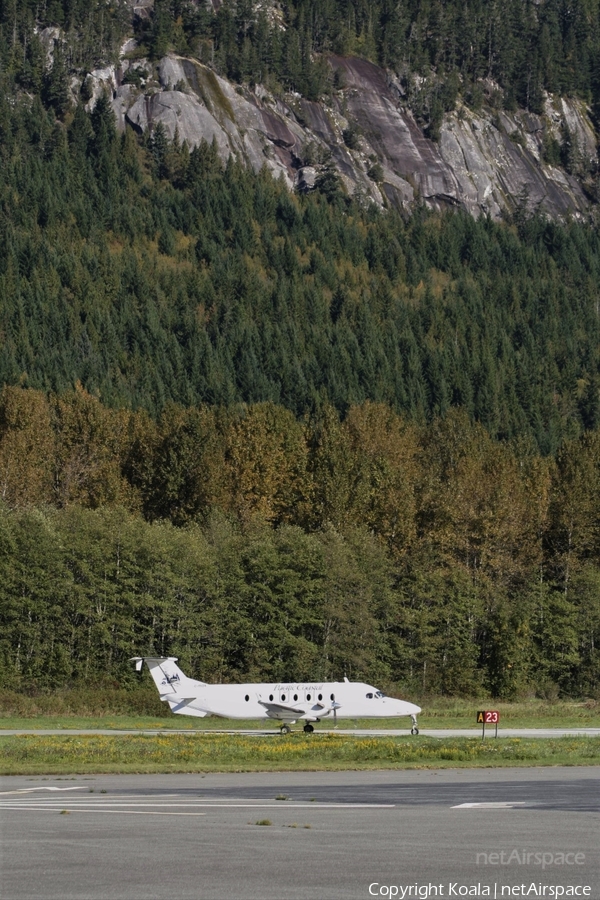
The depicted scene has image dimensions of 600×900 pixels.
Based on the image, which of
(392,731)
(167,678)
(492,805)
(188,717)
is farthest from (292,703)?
(492,805)

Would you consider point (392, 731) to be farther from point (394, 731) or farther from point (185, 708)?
point (185, 708)

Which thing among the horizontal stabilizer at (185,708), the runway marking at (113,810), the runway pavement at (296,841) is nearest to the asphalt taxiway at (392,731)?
the horizontal stabilizer at (185,708)

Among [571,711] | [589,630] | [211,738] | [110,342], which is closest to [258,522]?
[589,630]

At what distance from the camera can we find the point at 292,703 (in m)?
60.2

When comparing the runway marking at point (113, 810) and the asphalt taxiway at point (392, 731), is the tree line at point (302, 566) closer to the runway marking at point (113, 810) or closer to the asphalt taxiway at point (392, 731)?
the asphalt taxiway at point (392, 731)

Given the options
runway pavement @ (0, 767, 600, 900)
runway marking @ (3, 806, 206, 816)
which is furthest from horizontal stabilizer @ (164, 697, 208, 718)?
runway marking @ (3, 806, 206, 816)

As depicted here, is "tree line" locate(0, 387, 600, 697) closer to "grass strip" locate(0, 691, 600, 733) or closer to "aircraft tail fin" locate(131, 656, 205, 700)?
"grass strip" locate(0, 691, 600, 733)

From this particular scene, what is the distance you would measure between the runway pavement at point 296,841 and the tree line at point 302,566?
55692 millimetres

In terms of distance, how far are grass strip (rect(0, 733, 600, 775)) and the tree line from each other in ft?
120

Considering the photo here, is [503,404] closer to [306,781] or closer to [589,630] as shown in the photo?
[589,630]

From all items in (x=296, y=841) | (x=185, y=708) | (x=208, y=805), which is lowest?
(x=185, y=708)

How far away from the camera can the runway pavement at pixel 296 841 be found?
1582 cm

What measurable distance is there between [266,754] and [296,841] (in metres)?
23.3

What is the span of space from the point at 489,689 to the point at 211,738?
43.0 metres
